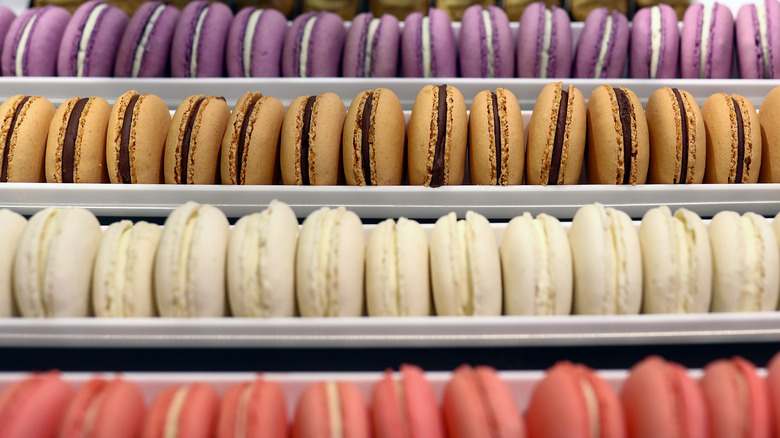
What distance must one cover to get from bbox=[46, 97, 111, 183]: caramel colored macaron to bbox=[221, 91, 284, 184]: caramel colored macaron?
288 millimetres

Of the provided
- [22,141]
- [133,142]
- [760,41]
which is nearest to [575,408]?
[133,142]

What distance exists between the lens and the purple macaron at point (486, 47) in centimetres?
155

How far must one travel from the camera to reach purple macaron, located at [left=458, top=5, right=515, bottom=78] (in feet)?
5.09

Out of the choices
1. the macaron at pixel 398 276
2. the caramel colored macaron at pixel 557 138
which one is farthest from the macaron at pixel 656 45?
the macaron at pixel 398 276

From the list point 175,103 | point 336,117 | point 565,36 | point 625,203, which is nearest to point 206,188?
point 336,117

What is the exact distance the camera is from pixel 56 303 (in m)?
0.88

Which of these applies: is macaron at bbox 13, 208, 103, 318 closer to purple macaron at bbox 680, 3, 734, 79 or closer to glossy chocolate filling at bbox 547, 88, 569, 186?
glossy chocolate filling at bbox 547, 88, 569, 186

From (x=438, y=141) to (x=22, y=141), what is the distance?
36.5 inches

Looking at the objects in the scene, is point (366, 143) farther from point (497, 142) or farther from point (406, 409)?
point (406, 409)

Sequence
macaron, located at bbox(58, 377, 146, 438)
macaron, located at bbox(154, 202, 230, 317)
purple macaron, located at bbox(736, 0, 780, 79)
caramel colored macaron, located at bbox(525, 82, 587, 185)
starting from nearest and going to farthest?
macaron, located at bbox(58, 377, 146, 438), macaron, located at bbox(154, 202, 230, 317), caramel colored macaron, located at bbox(525, 82, 587, 185), purple macaron, located at bbox(736, 0, 780, 79)

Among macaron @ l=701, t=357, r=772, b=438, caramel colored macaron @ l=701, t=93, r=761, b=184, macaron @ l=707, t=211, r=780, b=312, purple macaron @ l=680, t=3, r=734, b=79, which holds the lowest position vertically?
macaron @ l=701, t=357, r=772, b=438

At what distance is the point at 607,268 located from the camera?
895mm

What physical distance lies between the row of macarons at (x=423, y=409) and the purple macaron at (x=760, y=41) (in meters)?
1.14

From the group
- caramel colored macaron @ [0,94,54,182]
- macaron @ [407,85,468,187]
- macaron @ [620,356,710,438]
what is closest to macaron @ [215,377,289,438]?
macaron @ [620,356,710,438]
